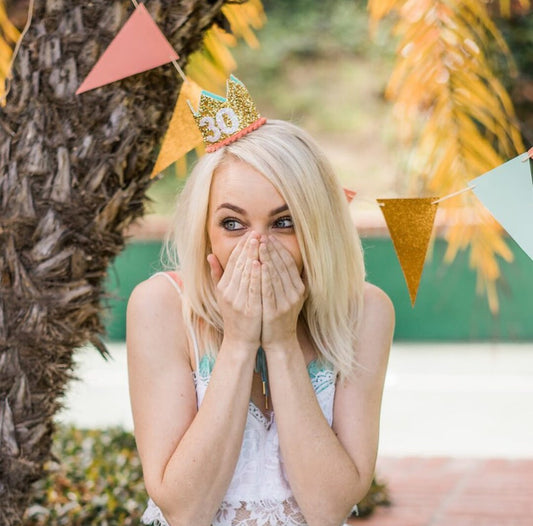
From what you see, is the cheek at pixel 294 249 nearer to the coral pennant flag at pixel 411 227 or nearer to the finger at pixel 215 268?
the finger at pixel 215 268

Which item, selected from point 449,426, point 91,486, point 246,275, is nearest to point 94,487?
point 91,486

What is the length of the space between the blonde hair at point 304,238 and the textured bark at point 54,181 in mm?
392

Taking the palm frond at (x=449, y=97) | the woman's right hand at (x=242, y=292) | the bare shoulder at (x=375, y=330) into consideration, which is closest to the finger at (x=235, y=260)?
the woman's right hand at (x=242, y=292)

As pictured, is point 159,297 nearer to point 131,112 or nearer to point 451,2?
point 131,112

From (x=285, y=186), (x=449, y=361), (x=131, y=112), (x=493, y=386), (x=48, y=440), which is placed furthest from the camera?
(x=449, y=361)

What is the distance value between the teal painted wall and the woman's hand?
23.8ft

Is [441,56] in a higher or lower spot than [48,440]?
higher

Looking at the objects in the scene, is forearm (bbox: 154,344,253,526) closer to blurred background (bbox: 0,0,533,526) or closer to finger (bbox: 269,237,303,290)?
finger (bbox: 269,237,303,290)

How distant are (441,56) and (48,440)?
6.39 ft

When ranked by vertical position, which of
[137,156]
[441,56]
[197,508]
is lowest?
[197,508]

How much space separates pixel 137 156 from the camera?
101 inches

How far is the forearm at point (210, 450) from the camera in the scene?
75.8 inches

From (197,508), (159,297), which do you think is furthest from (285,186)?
(197,508)

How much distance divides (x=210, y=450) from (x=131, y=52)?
1103mm
